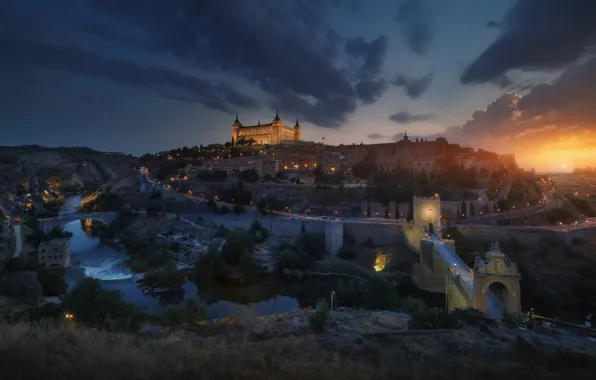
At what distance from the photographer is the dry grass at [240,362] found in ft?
10.9

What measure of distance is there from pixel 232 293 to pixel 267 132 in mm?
52819

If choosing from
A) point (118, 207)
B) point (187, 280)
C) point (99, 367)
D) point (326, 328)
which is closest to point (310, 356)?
point (99, 367)

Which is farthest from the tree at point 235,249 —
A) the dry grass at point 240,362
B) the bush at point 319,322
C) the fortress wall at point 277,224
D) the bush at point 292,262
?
the dry grass at point 240,362

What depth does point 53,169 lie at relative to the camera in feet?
206

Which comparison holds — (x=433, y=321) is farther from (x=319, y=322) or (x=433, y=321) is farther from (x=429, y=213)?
(x=429, y=213)

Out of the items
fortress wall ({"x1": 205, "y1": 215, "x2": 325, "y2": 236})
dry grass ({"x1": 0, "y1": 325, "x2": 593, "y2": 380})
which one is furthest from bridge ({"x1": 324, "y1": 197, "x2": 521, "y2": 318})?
dry grass ({"x1": 0, "y1": 325, "x2": 593, "y2": 380})

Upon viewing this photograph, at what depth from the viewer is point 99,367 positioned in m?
3.42

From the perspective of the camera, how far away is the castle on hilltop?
67.8m

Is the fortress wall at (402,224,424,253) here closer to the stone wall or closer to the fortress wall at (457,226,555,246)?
the fortress wall at (457,226,555,246)

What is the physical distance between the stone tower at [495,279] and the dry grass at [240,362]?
6535 millimetres

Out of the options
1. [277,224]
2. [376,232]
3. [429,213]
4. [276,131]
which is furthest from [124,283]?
[276,131]

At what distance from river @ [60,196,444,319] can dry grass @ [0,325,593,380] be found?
11.2 m

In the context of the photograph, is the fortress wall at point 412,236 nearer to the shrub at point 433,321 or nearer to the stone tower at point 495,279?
the stone tower at point 495,279

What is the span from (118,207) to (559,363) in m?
41.9
